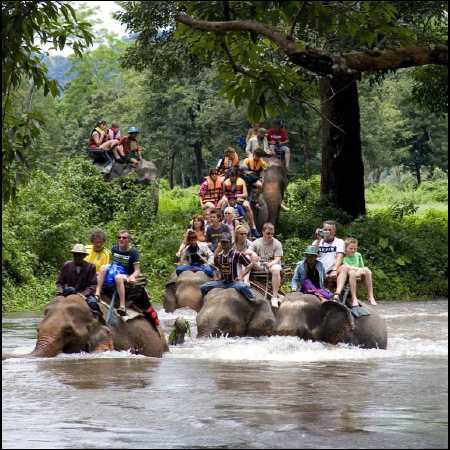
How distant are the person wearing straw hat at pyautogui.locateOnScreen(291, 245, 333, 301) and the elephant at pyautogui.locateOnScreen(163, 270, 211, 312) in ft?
12.2

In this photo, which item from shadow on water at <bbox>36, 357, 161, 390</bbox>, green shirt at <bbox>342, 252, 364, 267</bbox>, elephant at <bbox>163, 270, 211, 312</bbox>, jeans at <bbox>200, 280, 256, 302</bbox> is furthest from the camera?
elephant at <bbox>163, 270, 211, 312</bbox>

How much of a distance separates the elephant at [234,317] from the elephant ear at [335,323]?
2.68ft

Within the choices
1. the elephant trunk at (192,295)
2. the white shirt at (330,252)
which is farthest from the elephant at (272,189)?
the white shirt at (330,252)

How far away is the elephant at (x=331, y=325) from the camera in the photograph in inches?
784

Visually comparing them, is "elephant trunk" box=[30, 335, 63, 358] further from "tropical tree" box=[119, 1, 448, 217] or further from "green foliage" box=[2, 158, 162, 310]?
"green foliage" box=[2, 158, 162, 310]

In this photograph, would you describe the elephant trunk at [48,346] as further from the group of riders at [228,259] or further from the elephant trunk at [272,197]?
the elephant trunk at [272,197]

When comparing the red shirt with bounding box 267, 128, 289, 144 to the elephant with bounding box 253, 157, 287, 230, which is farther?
the red shirt with bounding box 267, 128, 289, 144

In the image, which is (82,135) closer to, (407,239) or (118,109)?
(118,109)

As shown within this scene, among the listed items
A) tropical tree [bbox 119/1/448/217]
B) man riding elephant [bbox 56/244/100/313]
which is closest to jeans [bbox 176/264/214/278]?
man riding elephant [bbox 56/244/100/313]

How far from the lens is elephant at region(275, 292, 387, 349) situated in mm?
19906

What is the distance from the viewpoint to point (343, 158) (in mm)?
35000

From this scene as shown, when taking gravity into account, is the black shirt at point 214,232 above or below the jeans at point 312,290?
above

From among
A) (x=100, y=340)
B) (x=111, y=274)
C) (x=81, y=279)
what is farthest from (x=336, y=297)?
(x=81, y=279)

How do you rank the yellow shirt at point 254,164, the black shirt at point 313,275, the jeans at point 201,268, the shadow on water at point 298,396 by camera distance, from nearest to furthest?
the shadow on water at point 298,396
the black shirt at point 313,275
the jeans at point 201,268
the yellow shirt at point 254,164
